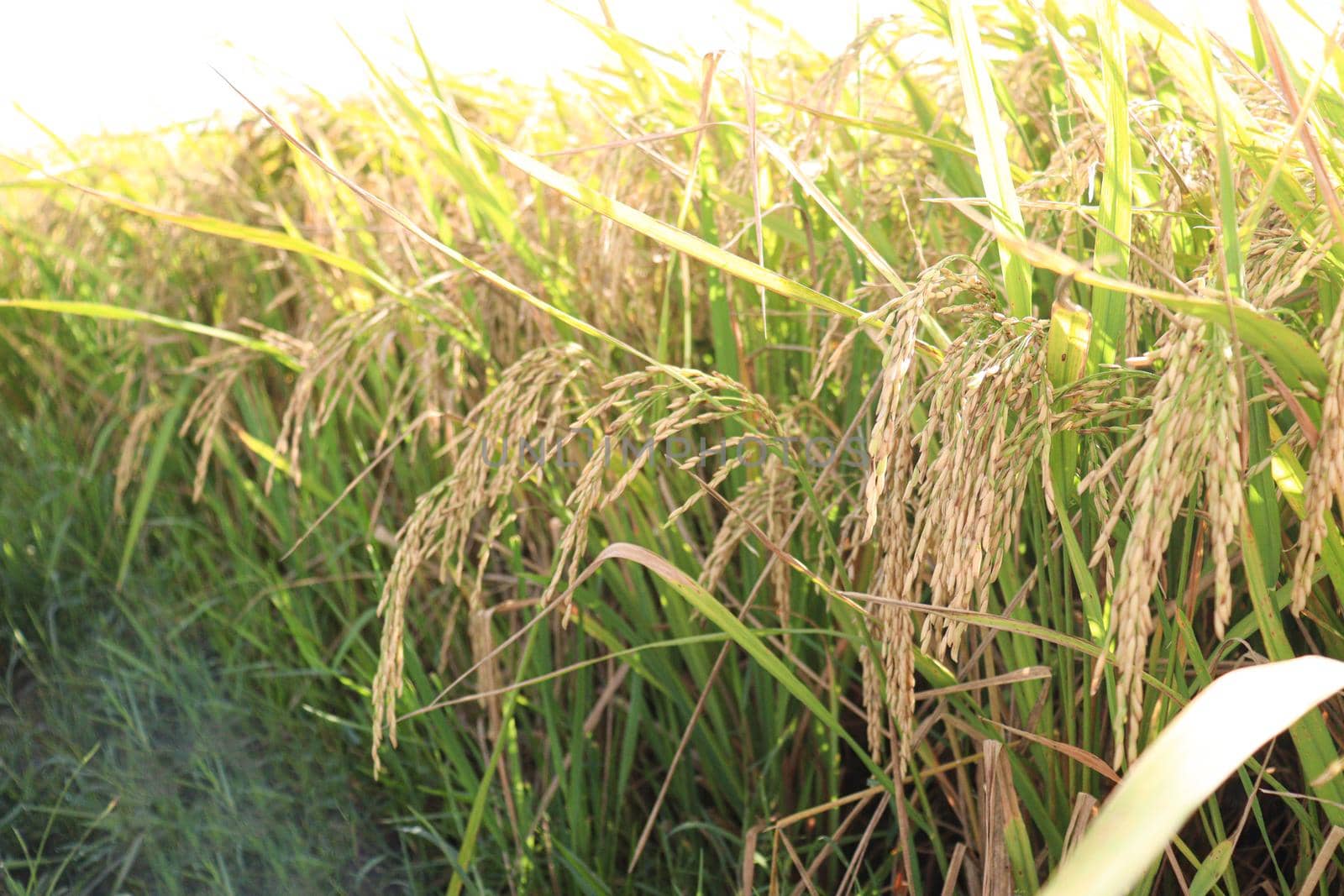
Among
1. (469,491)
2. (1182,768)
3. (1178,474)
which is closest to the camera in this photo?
(1182,768)

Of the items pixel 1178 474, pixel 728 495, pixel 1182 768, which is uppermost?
pixel 1178 474

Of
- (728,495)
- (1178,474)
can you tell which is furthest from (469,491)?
(1178,474)

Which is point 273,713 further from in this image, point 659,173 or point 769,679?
point 659,173

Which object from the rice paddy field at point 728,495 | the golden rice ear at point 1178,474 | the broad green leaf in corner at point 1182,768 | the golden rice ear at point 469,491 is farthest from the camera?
the golden rice ear at point 469,491

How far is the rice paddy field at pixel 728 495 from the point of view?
88 cm

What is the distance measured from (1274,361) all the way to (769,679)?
0.85m

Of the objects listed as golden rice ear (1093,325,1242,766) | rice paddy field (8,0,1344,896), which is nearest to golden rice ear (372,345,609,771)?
rice paddy field (8,0,1344,896)

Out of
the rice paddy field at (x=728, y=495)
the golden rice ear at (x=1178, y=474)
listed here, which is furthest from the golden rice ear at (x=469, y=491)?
the golden rice ear at (x=1178, y=474)

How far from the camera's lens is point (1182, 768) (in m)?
0.58

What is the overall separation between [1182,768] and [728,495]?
110 centimetres

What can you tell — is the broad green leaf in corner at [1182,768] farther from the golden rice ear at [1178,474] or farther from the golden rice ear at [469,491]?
the golden rice ear at [469,491]

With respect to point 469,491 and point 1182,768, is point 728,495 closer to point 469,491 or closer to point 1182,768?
point 469,491

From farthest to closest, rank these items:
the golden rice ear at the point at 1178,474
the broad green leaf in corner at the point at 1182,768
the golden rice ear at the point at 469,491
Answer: the golden rice ear at the point at 469,491
the golden rice ear at the point at 1178,474
the broad green leaf in corner at the point at 1182,768

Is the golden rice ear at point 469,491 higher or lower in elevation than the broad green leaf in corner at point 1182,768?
lower
